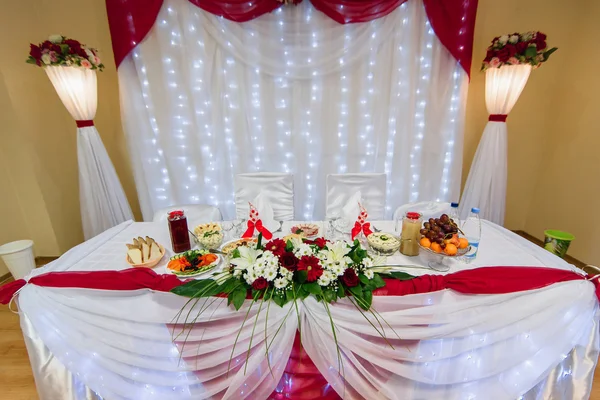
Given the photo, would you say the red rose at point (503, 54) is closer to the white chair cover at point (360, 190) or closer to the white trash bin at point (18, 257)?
the white chair cover at point (360, 190)

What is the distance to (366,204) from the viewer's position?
2.04 metres

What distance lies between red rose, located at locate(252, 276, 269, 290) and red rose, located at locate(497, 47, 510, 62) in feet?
8.55

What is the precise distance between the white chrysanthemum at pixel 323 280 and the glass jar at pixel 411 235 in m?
0.54

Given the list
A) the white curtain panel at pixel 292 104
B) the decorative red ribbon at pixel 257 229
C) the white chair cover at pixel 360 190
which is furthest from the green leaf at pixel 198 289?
the white curtain panel at pixel 292 104

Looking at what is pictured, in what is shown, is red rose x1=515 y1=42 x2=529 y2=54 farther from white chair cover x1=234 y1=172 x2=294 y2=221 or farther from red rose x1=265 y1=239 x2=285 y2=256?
red rose x1=265 y1=239 x2=285 y2=256

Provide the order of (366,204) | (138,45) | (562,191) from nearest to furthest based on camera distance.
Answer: (366,204) → (138,45) → (562,191)

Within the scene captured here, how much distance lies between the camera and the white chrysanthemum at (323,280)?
944 mm

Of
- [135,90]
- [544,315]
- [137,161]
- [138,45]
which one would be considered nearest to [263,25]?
[138,45]

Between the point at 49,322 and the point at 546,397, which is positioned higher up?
the point at 49,322

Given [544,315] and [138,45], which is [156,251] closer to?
[544,315]

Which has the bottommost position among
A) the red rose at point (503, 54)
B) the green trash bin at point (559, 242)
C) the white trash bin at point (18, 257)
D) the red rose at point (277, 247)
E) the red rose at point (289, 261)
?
the green trash bin at point (559, 242)

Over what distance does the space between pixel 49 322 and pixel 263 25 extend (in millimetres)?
2480

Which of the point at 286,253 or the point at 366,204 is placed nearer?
the point at 286,253

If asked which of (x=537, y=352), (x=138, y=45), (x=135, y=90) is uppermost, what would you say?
(x=138, y=45)
